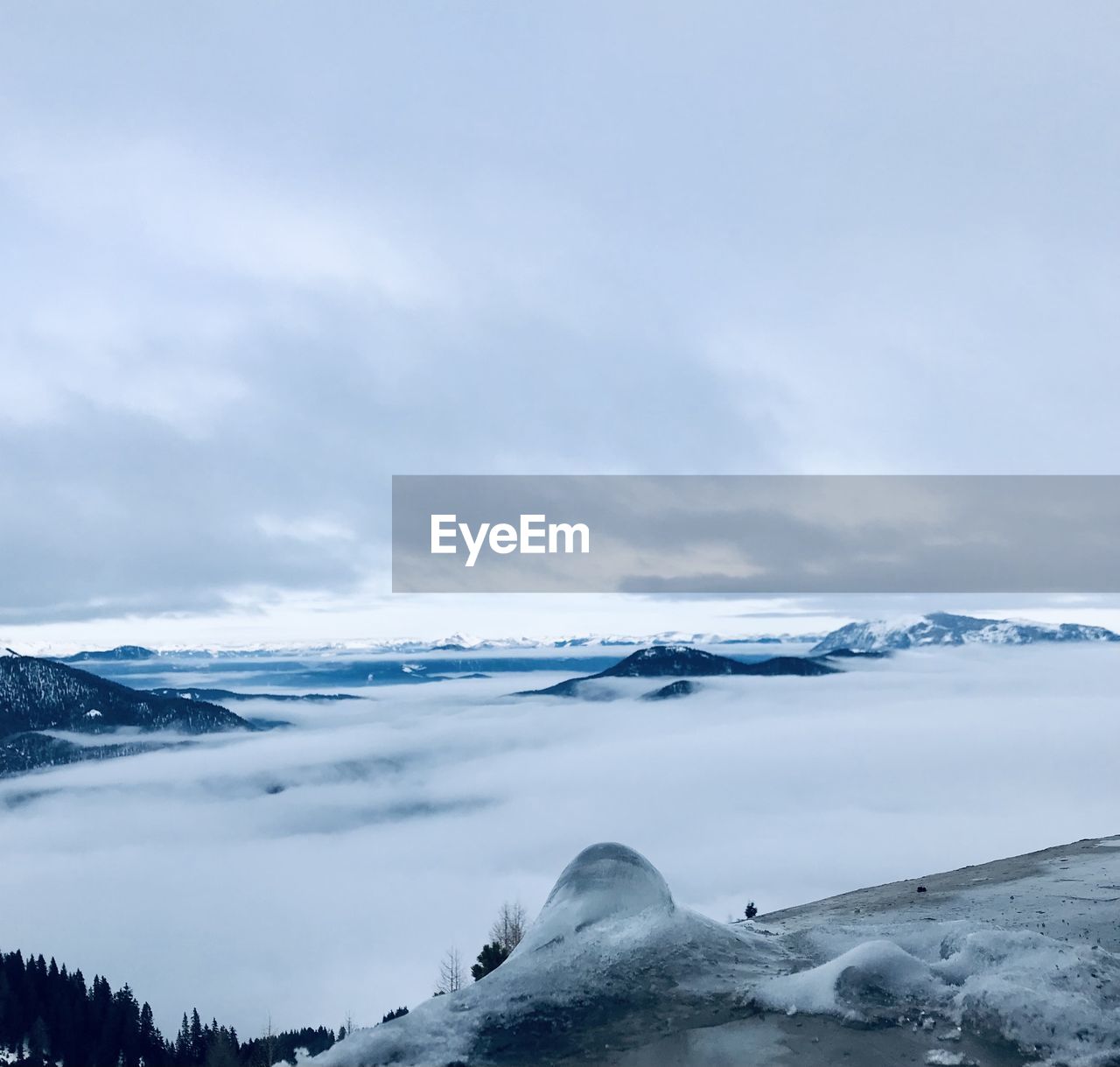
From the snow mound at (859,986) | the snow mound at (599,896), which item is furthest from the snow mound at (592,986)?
the snow mound at (859,986)

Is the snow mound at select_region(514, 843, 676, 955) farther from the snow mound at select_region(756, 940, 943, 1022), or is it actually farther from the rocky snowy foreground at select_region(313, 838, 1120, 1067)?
the snow mound at select_region(756, 940, 943, 1022)

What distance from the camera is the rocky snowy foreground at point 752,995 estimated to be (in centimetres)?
1462

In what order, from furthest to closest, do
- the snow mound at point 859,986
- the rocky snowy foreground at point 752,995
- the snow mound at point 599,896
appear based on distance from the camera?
the snow mound at point 599,896
the snow mound at point 859,986
the rocky snowy foreground at point 752,995

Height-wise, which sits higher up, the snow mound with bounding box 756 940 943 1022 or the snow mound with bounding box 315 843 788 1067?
the snow mound with bounding box 756 940 943 1022

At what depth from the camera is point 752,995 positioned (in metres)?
16.6

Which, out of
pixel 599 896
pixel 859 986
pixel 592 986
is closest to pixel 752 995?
pixel 859 986

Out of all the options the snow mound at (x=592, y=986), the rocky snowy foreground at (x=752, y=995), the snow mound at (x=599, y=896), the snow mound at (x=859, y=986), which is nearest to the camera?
the rocky snowy foreground at (x=752, y=995)

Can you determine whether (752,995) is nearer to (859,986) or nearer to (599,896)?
(859,986)

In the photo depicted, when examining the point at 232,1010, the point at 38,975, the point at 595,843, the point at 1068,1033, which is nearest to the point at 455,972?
the point at 595,843

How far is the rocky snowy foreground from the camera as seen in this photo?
48.0ft

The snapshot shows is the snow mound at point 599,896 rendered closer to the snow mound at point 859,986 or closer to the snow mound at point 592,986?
the snow mound at point 592,986

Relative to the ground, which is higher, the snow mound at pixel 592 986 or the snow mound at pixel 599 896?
the snow mound at pixel 599 896

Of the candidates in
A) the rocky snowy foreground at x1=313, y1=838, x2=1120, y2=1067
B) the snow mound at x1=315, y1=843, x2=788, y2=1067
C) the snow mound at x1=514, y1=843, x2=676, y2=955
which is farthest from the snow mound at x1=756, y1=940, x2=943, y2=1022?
the snow mound at x1=514, y1=843, x2=676, y2=955

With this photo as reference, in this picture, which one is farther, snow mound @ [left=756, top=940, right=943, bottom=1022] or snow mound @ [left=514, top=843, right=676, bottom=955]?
snow mound @ [left=514, top=843, right=676, bottom=955]
